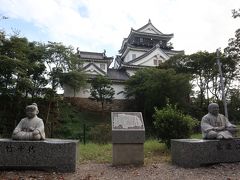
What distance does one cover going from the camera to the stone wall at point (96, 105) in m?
32.7

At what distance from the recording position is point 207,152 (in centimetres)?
757

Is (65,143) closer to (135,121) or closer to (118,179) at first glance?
(118,179)

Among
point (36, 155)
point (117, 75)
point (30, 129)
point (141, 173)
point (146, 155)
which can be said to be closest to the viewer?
point (36, 155)

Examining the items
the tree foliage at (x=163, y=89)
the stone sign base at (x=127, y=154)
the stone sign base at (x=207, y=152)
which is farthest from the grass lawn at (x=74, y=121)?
the stone sign base at (x=207, y=152)

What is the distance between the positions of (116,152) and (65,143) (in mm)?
1709

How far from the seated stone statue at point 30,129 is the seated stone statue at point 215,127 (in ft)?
13.7

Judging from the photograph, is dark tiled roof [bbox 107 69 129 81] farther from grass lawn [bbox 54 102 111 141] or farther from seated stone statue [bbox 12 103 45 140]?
seated stone statue [bbox 12 103 45 140]

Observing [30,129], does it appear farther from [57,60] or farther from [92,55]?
[92,55]

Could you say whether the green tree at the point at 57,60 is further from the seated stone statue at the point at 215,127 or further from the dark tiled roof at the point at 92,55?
the seated stone statue at the point at 215,127

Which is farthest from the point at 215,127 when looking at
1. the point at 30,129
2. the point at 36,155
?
the point at 30,129

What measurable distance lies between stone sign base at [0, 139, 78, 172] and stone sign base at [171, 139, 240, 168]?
277 cm

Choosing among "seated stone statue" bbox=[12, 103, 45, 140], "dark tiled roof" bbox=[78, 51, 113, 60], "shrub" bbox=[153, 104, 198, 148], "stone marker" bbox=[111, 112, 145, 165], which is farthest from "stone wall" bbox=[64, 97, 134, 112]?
"seated stone statue" bbox=[12, 103, 45, 140]

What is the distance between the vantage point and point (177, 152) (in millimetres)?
7992

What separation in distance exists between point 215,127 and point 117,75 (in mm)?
29998
